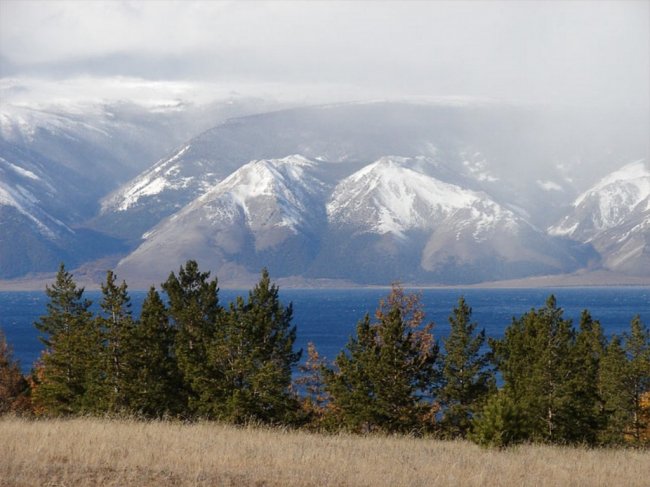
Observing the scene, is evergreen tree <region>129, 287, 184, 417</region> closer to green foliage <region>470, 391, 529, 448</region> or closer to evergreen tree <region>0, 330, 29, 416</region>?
green foliage <region>470, 391, 529, 448</region>

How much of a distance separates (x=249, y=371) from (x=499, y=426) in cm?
1714

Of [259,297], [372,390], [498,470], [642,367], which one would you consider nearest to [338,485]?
[498,470]

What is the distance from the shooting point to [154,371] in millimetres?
46781

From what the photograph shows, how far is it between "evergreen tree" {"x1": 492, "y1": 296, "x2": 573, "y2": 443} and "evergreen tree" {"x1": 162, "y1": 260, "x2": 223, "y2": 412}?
1581 cm

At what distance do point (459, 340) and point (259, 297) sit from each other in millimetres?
13261

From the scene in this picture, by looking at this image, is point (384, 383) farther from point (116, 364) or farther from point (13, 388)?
point (13, 388)

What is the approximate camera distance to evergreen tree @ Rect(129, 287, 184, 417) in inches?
1805

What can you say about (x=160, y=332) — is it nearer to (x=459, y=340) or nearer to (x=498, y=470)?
(x=459, y=340)

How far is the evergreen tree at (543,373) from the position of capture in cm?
4609

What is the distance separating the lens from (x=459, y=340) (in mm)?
55969

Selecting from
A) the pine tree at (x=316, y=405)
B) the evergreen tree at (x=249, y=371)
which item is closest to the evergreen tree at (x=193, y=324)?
the evergreen tree at (x=249, y=371)

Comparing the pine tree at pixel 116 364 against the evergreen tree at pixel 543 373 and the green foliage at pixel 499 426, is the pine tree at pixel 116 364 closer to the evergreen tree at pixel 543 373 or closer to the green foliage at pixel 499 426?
the evergreen tree at pixel 543 373

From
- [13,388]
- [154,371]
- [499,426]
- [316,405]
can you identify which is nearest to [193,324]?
[154,371]

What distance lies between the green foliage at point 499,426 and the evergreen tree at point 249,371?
1410 cm
